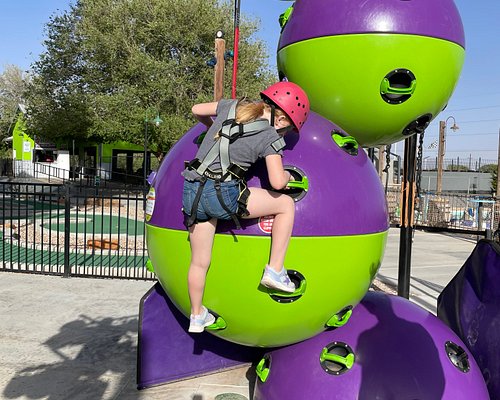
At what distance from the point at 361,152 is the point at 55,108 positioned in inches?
857

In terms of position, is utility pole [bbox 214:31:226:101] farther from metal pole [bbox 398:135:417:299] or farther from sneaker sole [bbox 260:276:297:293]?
sneaker sole [bbox 260:276:297:293]

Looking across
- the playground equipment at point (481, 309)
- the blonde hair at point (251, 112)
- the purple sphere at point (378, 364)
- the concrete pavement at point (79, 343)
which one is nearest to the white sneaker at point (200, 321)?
the purple sphere at point (378, 364)

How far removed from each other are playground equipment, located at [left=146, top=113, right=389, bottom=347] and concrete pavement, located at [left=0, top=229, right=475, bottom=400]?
128cm

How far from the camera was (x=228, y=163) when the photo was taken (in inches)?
96.2

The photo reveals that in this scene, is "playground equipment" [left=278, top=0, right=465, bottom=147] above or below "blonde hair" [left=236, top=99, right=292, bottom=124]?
above

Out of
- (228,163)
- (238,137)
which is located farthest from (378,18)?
(228,163)

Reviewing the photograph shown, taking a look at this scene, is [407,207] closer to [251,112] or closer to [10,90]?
[251,112]

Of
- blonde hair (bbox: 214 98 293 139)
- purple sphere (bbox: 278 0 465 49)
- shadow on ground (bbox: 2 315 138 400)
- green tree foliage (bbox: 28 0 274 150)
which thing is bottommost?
shadow on ground (bbox: 2 315 138 400)

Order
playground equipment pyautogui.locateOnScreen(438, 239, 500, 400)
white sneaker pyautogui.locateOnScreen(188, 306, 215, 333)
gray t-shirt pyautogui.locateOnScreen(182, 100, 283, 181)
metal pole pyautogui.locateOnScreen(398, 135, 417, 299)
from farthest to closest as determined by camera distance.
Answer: metal pole pyautogui.locateOnScreen(398, 135, 417, 299)
playground equipment pyautogui.locateOnScreen(438, 239, 500, 400)
white sneaker pyautogui.locateOnScreen(188, 306, 215, 333)
gray t-shirt pyautogui.locateOnScreen(182, 100, 283, 181)

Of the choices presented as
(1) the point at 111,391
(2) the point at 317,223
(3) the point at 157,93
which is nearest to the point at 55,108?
(3) the point at 157,93

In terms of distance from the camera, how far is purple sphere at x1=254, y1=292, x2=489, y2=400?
9.15 feet

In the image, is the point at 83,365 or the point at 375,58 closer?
the point at 375,58

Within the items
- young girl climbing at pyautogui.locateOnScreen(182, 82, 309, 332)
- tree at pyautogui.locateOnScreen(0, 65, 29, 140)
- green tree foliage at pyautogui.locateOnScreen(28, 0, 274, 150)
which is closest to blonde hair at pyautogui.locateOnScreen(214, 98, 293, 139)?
young girl climbing at pyautogui.locateOnScreen(182, 82, 309, 332)

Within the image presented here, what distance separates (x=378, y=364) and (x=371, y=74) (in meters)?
1.92
